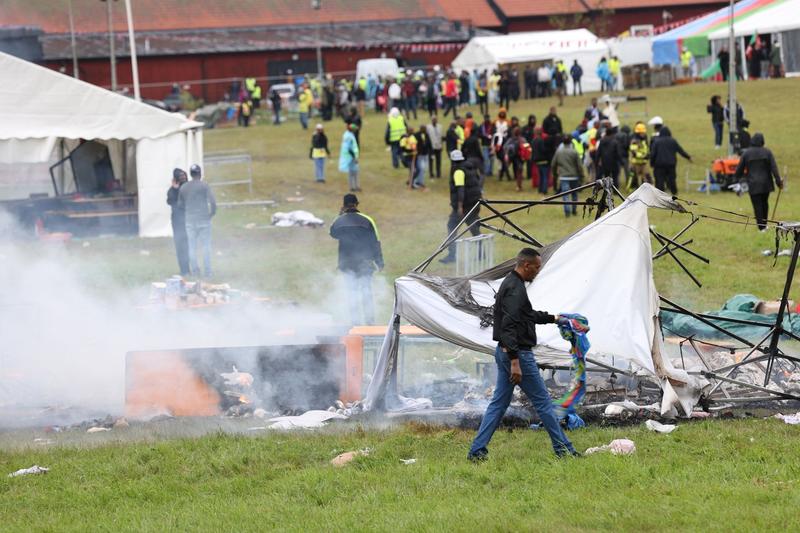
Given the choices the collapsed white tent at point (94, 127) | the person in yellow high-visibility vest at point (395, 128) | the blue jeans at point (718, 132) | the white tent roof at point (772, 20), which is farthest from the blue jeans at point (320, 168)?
the white tent roof at point (772, 20)

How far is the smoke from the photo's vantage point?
1216 centimetres

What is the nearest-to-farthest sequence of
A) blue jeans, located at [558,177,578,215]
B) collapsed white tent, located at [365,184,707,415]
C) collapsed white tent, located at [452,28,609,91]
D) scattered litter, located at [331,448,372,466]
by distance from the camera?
scattered litter, located at [331,448,372,466]
collapsed white tent, located at [365,184,707,415]
blue jeans, located at [558,177,578,215]
collapsed white tent, located at [452,28,609,91]

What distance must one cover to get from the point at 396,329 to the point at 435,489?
2924 mm

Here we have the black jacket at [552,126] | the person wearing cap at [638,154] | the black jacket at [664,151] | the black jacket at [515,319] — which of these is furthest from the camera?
the black jacket at [552,126]

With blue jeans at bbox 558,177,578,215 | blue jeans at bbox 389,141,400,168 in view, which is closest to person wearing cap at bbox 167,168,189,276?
blue jeans at bbox 558,177,578,215

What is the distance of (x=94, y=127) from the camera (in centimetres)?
2125

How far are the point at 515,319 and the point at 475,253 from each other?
6.23m

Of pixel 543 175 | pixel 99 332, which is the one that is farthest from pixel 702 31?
pixel 99 332

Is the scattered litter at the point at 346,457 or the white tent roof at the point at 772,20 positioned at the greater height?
the white tent roof at the point at 772,20

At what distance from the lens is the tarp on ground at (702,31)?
3741 centimetres

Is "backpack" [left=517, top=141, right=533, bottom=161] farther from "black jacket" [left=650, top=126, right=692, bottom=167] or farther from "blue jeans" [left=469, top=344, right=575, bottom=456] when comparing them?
"blue jeans" [left=469, top=344, right=575, bottom=456]

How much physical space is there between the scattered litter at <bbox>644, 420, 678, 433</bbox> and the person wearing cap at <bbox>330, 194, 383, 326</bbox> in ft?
17.7

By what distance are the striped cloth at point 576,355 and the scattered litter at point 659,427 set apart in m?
0.61

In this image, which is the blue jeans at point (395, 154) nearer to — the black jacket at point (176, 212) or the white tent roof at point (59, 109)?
the white tent roof at point (59, 109)
